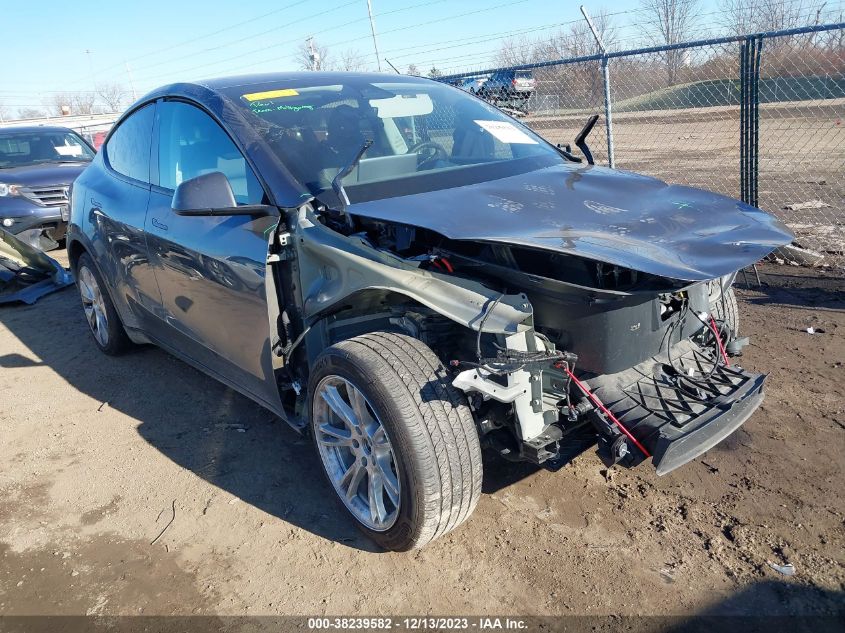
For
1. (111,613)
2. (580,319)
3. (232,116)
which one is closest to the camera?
(580,319)

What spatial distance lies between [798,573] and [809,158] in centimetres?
1316

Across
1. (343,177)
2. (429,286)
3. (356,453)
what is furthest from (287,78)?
(356,453)

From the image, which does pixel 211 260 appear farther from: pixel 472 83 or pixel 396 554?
pixel 472 83

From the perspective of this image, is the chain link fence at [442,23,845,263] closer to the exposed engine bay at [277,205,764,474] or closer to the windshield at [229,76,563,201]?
the windshield at [229,76,563,201]

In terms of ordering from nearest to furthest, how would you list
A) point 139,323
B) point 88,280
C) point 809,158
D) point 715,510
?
point 715,510 < point 139,323 < point 88,280 < point 809,158

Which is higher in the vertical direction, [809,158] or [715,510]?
[715,510]

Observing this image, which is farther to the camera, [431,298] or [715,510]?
[715,510]

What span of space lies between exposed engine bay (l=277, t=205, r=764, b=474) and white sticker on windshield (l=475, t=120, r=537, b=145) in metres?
1.29

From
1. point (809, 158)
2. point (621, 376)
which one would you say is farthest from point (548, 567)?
point (809, 158)

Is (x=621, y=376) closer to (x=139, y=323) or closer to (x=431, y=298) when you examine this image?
(x=431, y=298)

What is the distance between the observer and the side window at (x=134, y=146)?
3930 millimetres

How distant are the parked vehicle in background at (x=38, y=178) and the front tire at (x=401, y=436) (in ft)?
22.1

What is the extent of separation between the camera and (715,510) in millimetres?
2762

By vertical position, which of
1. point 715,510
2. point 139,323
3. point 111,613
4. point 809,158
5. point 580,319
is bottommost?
point 809,158
